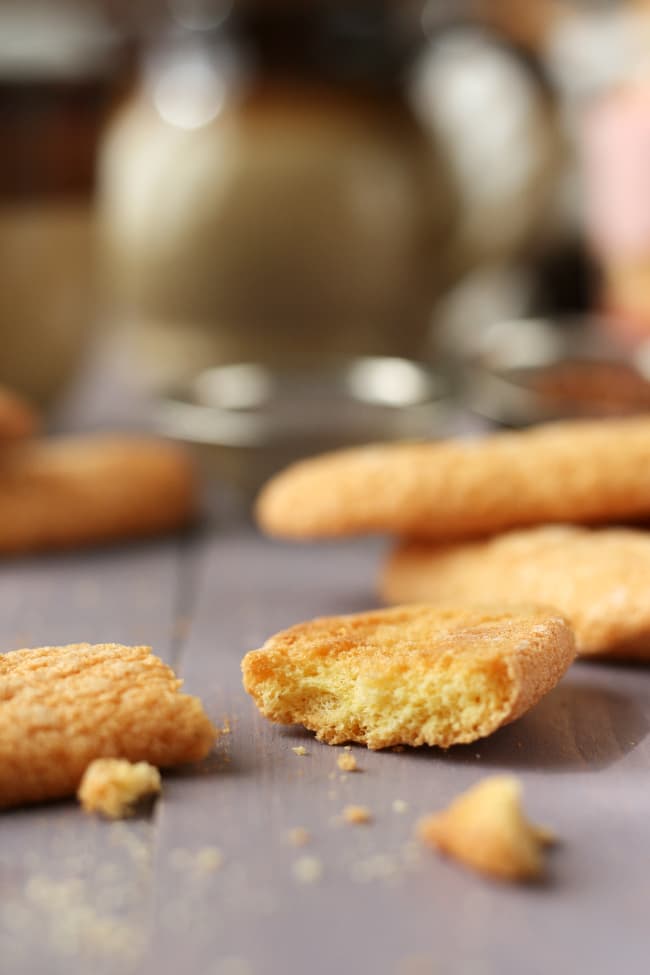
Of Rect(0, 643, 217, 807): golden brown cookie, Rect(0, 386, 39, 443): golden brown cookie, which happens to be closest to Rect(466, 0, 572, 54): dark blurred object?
Rect(0, 386, 39, 443): golden brown cookie

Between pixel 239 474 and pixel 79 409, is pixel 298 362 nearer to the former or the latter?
pixel 79 409

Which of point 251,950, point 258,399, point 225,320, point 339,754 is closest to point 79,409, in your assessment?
point 225,320

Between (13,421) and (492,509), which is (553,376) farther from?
(13,421)

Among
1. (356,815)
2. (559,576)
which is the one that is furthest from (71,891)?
(559,576)

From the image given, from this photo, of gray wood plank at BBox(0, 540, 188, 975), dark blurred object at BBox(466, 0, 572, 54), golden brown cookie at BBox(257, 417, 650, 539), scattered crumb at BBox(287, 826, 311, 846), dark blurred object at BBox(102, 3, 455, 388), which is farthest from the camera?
dark blurred object at BBox(466, 0, 572, 54)

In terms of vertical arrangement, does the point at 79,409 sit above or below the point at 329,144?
below

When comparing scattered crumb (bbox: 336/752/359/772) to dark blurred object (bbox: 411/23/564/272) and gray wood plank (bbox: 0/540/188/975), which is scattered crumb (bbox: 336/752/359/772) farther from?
dark blurred object (bbox: 411/23/564/272)

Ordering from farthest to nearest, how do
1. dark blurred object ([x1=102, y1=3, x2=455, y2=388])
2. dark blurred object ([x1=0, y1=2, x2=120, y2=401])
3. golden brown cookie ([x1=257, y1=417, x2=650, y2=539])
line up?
dark blurred object ([x1=102, y1=3, x2=455, y2=388])
dark blurred object ([x1=0, y1=2, x2=120, y2=401])
golden brown cookie ([x1=257, y1=417, x2=650, y2=539])

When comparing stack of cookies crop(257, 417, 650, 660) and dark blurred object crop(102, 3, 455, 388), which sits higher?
dark blurred object crop(102, 3, 455, 388)
